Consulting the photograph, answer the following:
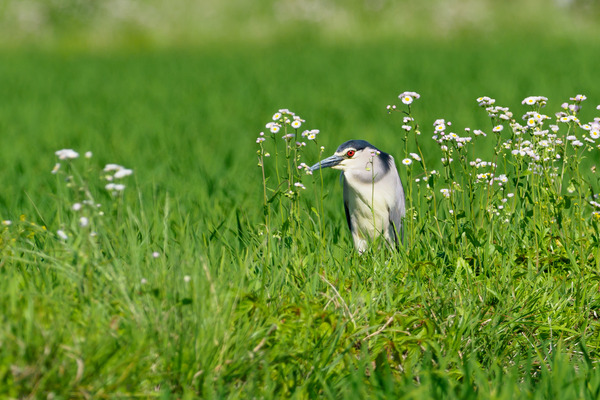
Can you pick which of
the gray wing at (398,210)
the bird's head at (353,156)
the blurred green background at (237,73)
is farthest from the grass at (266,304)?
the blurred green background at (237,73)

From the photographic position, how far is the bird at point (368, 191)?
149 inches

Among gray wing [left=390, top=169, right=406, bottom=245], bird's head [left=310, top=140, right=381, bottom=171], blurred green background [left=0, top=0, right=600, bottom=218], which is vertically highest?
blurred green background [left=0, top=0, right=600, bottom=218]

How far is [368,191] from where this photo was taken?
381 cm

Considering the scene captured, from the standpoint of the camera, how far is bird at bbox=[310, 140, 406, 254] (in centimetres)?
377

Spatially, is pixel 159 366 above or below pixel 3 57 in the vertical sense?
below

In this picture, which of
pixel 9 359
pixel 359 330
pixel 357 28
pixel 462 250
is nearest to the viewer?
pixel 9 359

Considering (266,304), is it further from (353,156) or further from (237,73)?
(237,73)

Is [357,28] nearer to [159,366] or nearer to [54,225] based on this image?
[54,225]

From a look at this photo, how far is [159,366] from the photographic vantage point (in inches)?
105

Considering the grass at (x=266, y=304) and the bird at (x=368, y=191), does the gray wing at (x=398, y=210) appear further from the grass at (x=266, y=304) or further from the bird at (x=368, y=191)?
the grass at (x=266, y=304)

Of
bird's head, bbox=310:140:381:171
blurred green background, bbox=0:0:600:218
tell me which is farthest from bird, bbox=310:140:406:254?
blurred green background, bbox=0:0:600:218

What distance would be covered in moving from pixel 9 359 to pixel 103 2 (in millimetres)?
22076

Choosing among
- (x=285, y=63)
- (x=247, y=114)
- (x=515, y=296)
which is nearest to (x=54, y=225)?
(x=515, y=296)

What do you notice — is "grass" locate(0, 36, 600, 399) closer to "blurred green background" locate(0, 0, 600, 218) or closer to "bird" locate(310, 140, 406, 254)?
"bird" locate(310, 140, 406, 254)
